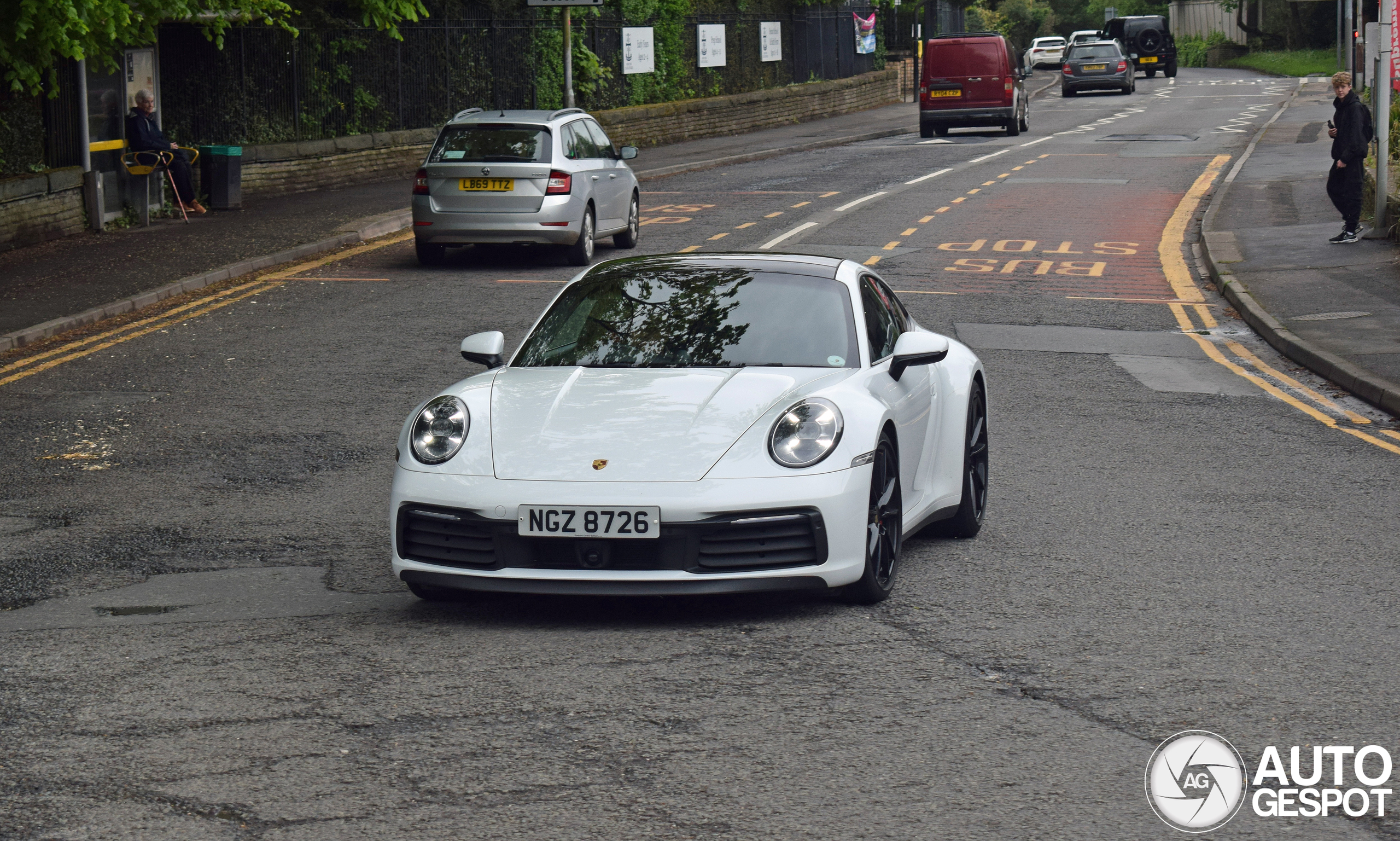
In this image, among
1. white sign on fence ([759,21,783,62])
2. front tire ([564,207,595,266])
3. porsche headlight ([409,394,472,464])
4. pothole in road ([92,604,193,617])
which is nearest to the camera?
porsche headlight ([409,394,472,464])

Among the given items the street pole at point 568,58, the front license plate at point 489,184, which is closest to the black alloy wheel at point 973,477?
the front license plate at point 489,184

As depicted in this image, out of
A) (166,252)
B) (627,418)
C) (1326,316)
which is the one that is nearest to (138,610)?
(627,418)

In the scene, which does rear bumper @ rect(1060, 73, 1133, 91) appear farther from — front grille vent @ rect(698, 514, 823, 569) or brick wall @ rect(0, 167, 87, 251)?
front grille vent @ rect(698, 514, 823, 569)

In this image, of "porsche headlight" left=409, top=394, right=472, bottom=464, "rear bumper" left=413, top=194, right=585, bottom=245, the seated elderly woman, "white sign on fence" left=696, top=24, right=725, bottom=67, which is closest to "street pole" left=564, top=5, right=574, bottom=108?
the seated elderly woman

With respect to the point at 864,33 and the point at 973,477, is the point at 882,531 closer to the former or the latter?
the point at 973,477

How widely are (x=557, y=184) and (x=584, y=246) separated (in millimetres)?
918

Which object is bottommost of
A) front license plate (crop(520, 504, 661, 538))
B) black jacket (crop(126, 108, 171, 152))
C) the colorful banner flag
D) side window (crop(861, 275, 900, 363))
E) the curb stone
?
front license plate (crop(520, 504, 661, 538))

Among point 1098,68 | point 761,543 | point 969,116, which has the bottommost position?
point 761,543

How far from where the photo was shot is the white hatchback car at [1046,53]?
79.8 metres

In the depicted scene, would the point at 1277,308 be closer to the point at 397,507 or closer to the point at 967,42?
the point at 397,507

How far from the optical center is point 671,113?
1615 inches

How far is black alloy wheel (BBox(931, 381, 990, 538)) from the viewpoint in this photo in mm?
7754

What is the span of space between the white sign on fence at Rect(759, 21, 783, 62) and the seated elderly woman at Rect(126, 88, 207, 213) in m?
27.0

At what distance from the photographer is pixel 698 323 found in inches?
284
